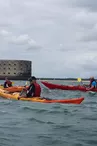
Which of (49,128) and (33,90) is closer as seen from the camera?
(49,128)

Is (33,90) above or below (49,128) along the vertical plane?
above

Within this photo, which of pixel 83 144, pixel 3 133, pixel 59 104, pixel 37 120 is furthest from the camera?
pixel 59 104

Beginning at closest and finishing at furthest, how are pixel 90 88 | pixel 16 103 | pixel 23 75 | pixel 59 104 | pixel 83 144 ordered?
pixel 83 144 < pixel 59 104 < pixel 16 103 < pixel 90 88 < pixel 23 75

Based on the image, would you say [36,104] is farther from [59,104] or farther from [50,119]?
[50,119]

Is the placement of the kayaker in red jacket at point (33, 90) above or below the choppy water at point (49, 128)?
above

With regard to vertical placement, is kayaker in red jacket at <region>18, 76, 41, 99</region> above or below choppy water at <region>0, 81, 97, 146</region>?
above

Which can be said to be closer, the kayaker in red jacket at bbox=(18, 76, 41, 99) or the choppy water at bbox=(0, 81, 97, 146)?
the choppy water at bbox=(0, 81, 97, 146)

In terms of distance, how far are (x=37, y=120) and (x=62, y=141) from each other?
4.07 metres

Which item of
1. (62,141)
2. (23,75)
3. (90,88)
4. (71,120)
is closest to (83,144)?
(62,141)

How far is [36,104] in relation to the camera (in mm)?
19094

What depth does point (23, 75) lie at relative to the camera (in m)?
123

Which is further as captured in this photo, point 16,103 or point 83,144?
point 16,103

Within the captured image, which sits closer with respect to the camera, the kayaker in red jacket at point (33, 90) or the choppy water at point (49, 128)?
the choppy water at point (49, 128)

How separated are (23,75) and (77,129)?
112 meters
